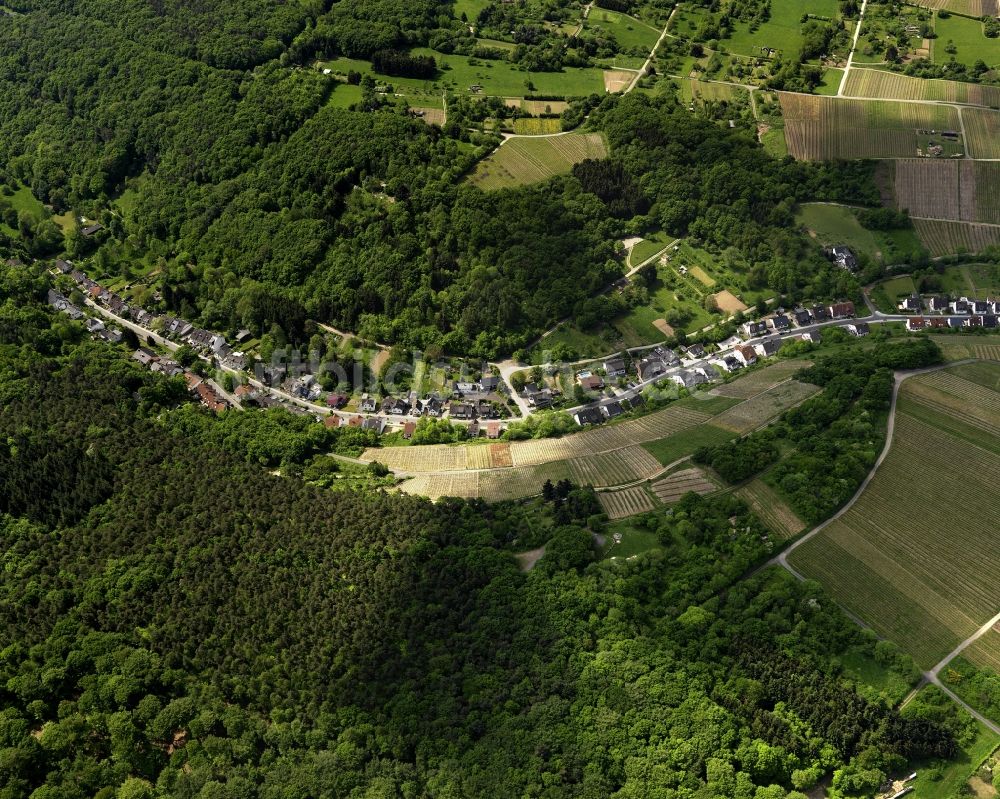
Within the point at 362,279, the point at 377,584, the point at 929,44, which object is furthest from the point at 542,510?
the point at 929,44

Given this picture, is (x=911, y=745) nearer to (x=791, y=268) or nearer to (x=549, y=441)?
(x=549, y=441)

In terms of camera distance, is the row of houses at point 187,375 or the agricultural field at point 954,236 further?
the agricultural field at point 954,236

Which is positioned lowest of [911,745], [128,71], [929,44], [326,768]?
[326,768]

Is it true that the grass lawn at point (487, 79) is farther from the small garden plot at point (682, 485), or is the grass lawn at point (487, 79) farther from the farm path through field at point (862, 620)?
the small garden plot at point (682, 485)

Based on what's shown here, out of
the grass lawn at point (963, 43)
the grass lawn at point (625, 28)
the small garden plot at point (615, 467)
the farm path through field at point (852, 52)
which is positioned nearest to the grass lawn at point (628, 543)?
the small garden plot at point (615, 467)

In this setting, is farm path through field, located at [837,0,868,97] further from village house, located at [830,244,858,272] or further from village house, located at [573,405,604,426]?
village house, located at [573,405,604,426]

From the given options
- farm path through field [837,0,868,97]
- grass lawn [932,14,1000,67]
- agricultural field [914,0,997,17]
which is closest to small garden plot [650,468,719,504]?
farm path through field [837,0,868,97]

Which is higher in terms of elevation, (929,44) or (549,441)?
(929,44)
